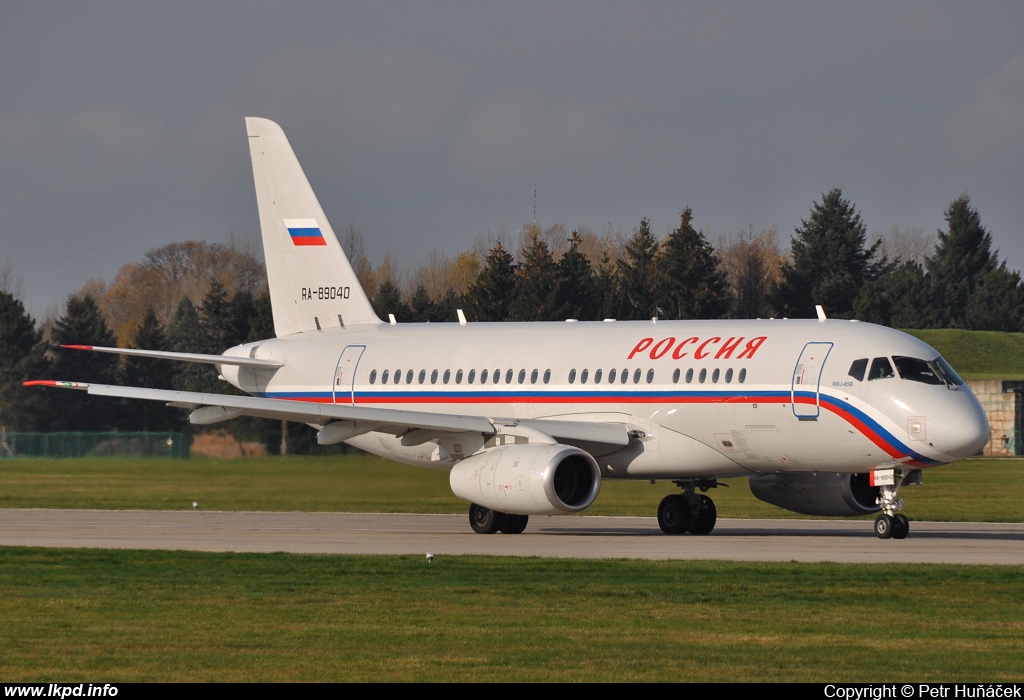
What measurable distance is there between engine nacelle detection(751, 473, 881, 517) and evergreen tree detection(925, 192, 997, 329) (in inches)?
3504

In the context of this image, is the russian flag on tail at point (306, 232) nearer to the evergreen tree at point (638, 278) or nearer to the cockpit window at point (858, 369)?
the cockpit window at point (858, 369)

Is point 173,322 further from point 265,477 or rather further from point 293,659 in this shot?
point 293,659

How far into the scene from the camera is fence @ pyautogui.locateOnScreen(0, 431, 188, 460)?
54.0 metres

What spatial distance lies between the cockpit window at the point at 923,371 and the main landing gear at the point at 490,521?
846 cm

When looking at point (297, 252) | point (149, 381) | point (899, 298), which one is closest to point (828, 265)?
point (899, 298)

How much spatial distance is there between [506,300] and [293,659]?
71899 millimetres

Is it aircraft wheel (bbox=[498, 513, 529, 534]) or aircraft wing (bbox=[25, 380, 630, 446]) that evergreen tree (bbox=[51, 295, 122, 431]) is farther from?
aircraft wheel (bbox=[498, 513, 529, 534])

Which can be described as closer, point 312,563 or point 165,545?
point 312,563

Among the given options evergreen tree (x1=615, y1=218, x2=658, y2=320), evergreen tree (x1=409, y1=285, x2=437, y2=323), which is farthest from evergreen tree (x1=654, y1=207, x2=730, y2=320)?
evergreen tree (x1=409, y1=285, x2=437, y2=323)

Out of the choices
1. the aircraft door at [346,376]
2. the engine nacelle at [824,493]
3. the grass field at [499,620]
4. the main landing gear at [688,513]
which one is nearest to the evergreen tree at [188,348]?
the aircraft door at [346,376]

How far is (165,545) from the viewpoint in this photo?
2920cm

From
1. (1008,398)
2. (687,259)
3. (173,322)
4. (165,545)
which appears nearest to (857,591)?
(165,545)

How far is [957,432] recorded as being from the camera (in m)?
28.2

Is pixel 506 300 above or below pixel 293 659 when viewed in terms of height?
above
